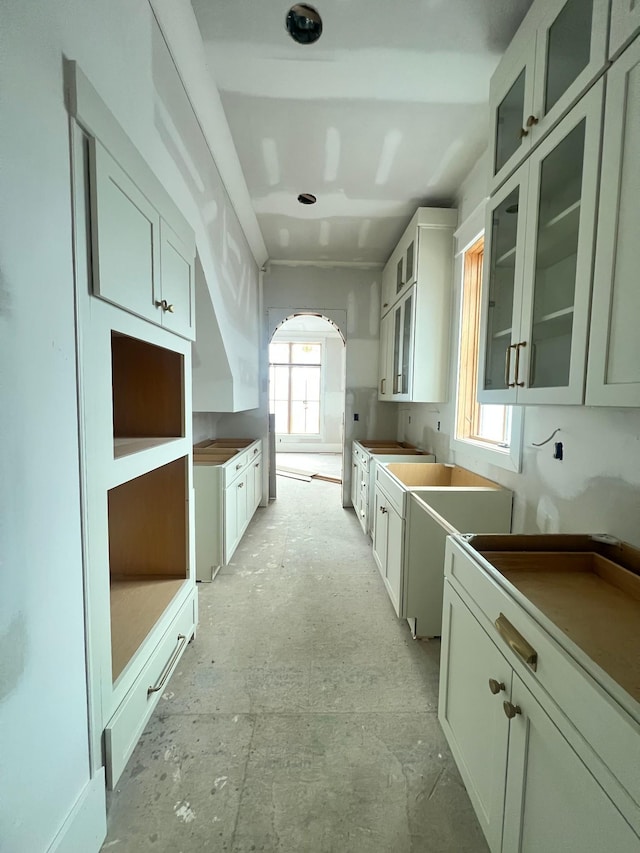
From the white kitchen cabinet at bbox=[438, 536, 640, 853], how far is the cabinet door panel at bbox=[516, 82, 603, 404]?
581 mm

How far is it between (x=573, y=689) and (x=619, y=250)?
1.02 meters

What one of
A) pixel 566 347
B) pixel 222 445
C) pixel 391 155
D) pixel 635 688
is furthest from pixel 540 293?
pixel 222 445

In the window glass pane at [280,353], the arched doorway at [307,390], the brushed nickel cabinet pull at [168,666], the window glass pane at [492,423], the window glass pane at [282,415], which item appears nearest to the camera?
the brushed nickel cabinet pull at [168,666]

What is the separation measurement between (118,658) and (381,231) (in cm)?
377

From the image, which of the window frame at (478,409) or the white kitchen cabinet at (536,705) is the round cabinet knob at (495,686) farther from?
the window frame at (478,409)

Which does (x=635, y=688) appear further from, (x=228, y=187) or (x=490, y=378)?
(x=228, y=187)

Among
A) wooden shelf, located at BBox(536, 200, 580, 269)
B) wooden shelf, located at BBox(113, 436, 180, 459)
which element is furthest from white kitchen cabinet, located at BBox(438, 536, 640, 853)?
wooden shelf, located at BBox(113, 436, 180, 459)

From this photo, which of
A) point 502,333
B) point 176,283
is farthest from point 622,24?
point 176,283

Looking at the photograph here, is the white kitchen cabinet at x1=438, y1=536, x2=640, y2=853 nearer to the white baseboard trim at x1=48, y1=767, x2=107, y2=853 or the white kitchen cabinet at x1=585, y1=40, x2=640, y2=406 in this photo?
the white kitchen cabinet at x1=585, y1=40, x2=640, y2=406

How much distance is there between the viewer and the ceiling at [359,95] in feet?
4.96

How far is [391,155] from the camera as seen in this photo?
2.37 m

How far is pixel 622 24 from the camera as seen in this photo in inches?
34.9

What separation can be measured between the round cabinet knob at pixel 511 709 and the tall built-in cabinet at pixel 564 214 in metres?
0.79

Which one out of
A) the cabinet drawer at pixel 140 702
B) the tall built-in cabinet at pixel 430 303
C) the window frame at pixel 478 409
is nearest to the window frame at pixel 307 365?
the tall built-in cabinet at pixel 430 303
